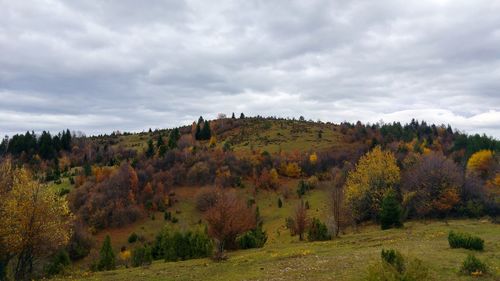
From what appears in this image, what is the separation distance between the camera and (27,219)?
2938 centimetres

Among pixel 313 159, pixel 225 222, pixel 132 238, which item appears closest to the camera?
pixel 225 222

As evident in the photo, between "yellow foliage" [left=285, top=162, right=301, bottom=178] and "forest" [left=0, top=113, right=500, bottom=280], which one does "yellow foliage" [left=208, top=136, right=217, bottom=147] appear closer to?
"forest" [left=0, top=113, right=500, bottom=280]

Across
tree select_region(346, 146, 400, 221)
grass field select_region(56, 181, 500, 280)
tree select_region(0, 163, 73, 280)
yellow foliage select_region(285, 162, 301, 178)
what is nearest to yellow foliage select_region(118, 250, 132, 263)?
tree select_region(0, 163, 73, 280)

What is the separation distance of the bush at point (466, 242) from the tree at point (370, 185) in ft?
108

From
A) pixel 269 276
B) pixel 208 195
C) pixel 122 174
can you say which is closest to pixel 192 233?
pixel 269 276

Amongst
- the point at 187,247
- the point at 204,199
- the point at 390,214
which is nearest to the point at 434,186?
the point at 390,214

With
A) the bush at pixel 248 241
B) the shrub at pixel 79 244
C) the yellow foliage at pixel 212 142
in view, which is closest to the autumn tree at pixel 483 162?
the yellow foliage at pixel 212 142

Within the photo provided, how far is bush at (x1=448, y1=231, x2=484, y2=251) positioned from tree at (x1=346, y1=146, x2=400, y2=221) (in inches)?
1298

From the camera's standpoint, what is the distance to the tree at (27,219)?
1134 inches

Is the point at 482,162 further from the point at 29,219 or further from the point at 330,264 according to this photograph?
the point at 29,219

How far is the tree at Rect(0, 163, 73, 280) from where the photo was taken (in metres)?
28.8

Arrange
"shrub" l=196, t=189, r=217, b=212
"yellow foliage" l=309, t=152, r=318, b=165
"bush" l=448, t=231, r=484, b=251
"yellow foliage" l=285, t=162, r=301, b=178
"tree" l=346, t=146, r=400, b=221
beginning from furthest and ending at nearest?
"yellow foliage" l=309, t=152, r=318, b=165 → "yellow foliage" l=285, t=162, r=301, b=178 → "shrub" l=196, t=189, r=217, b=212 → "tree" l=346, t=146, r=400, b=221 → "bush" l=448, t=231, r=484, b=251

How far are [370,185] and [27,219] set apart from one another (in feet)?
163

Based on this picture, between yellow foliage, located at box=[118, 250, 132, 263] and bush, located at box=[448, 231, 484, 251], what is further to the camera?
yellow foliage, located at box=[118, 250, 132, 263]
